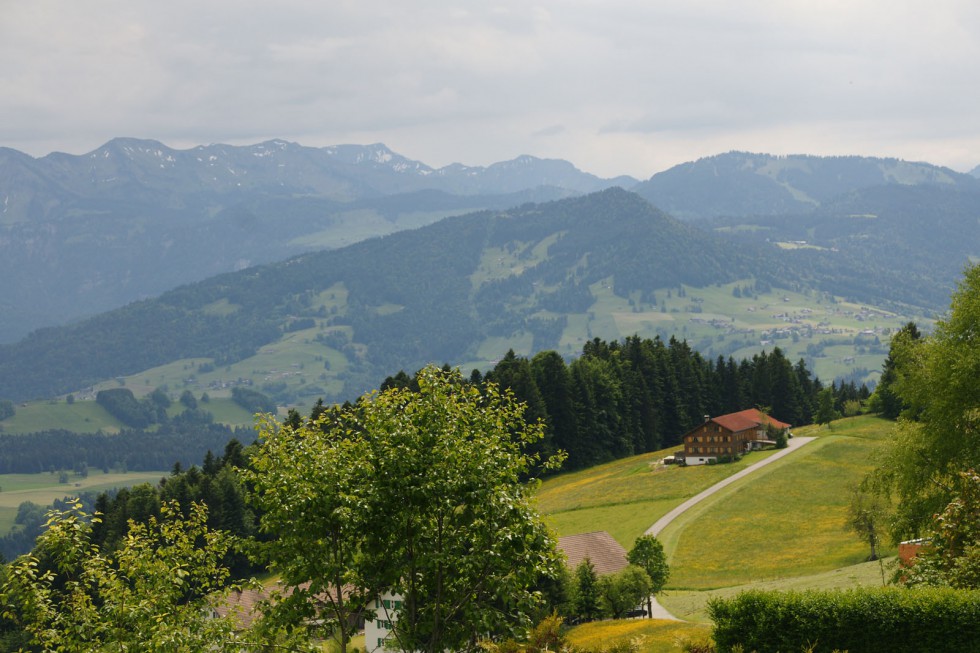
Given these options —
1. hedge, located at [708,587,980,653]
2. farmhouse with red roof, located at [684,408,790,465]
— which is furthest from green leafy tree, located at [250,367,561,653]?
farmhouse with red roof, located at [684,408,790,465]

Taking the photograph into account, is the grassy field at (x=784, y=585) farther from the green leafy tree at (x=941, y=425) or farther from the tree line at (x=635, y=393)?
the tree line at (x=635, y=393)

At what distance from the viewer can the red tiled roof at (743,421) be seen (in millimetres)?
120938

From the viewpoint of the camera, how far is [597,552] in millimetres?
66125

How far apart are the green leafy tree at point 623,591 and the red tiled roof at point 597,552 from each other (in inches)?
212

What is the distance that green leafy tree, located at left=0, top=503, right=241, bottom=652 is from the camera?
852 inches

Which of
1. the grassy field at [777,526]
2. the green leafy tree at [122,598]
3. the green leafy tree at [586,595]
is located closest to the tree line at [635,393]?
the grassy field at [777,526]

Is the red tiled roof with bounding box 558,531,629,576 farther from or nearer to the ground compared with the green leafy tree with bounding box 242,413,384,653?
nearer to the ground

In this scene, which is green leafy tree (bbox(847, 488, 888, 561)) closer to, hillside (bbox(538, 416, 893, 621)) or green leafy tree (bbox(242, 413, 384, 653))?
hillside (bbox(538, 416, 893, 621))

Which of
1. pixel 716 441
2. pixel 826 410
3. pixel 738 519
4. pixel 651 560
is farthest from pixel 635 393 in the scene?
pixel 651 560

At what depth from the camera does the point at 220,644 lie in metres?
22.4

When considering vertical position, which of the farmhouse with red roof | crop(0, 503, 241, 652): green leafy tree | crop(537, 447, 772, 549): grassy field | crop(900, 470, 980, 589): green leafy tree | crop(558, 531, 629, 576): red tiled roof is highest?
crop(0, 503, 241, 652): green leafy tree

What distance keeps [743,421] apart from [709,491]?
92.1 ft

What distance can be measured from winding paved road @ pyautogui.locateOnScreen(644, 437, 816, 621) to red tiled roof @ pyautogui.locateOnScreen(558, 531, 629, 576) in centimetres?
370

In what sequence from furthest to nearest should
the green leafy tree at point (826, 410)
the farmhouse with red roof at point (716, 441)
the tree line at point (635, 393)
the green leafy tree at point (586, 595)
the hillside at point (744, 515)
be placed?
the tree line at point (635, 393)
the green leafy tree at point (826, 410)
the farmhouse with red roof at point (716, 441)
the hillside at point (744, 515)
the green leafy tree at point (586, 595)
